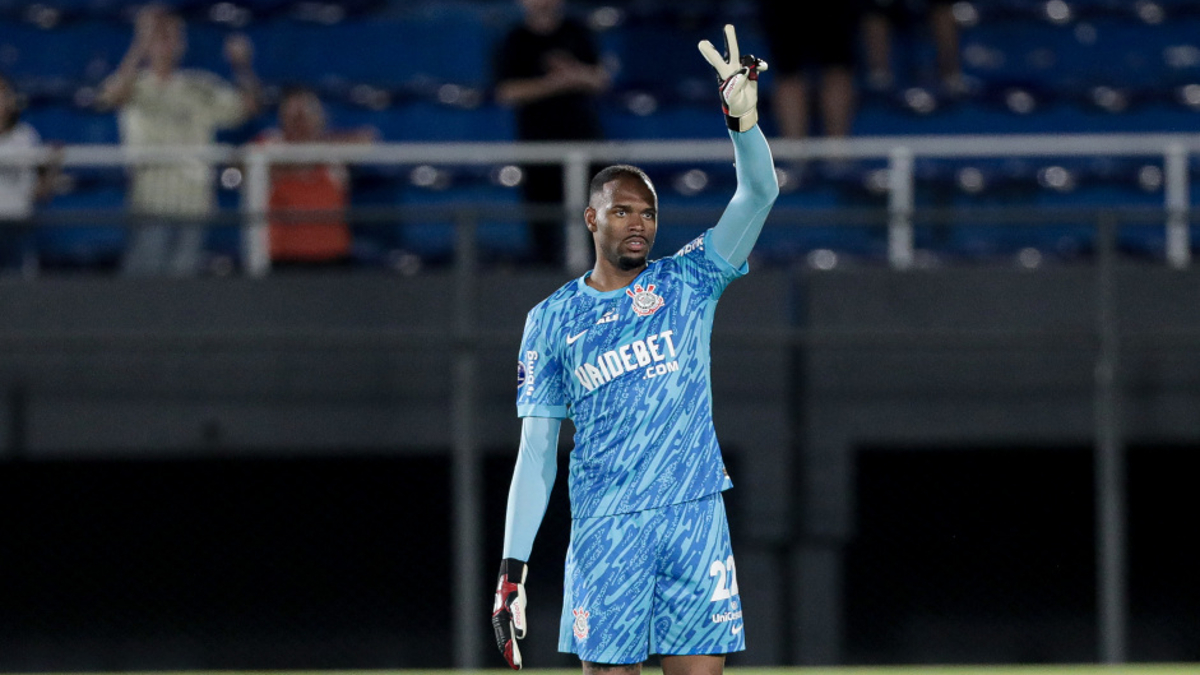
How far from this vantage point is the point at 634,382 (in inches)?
169

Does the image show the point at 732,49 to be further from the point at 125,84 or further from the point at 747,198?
the point at 125,84

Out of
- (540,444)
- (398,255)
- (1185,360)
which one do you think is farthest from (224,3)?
(540,444)

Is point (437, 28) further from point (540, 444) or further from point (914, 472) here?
point (540, 444)

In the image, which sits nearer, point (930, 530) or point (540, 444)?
point (540, 444)

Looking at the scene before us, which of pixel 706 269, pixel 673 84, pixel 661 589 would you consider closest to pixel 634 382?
pixel 706 269

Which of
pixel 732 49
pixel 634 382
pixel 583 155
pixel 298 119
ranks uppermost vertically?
pixel 298 119

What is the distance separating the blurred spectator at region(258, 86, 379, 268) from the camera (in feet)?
30.3

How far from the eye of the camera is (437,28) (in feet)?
38.4

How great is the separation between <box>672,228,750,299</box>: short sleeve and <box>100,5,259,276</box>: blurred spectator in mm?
5428

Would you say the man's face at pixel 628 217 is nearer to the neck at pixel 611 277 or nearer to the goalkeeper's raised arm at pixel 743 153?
the neck at pixel 611 277

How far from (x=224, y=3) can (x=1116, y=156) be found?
20.2 feet

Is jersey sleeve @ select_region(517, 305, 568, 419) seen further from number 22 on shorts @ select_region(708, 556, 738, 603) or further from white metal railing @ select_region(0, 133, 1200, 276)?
white metal railing @ select_region(0, 133, 1200, 276)

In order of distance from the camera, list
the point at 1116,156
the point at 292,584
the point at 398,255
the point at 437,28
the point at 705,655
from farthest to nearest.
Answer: the point at 437,28
the point at 1116,156
the point at 398,255
the point at 292,584
the point at 705,655

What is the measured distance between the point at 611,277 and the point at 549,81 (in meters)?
5.48
